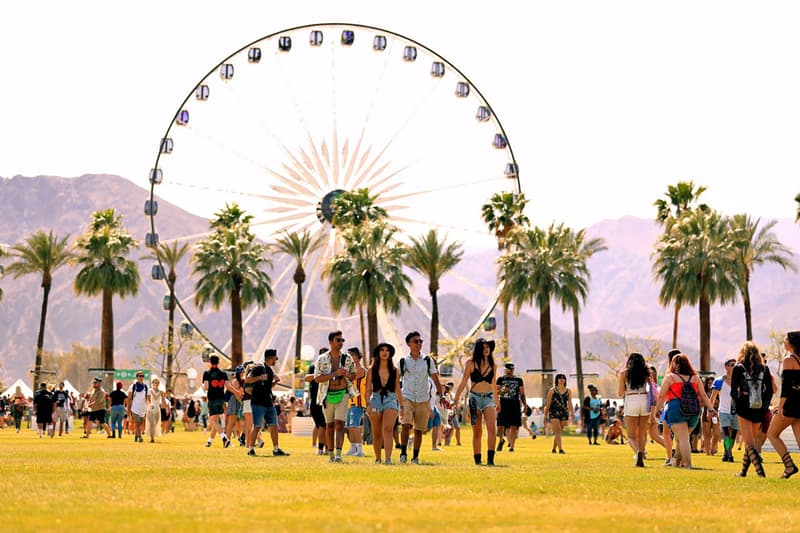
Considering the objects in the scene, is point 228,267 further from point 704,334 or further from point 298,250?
point 704,334

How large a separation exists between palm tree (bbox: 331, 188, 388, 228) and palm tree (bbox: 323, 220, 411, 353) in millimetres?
689

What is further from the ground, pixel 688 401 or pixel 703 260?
pixel 703 260

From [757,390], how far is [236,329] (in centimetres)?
5736

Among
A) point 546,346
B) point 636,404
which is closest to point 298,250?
point 546,346

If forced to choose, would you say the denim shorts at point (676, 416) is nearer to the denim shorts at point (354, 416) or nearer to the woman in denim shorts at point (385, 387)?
the woman in denim shorts at point (385, 387)

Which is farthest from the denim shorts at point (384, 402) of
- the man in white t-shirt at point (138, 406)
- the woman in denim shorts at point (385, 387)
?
the man in white t-shirt at point (138, 406)

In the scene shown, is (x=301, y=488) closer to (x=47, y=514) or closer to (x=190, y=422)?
(x=47, y=514)

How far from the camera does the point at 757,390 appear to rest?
62.6 feet

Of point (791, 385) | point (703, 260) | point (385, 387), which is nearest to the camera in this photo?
point (791, 385)

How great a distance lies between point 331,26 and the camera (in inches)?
2768

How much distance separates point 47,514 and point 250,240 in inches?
2717

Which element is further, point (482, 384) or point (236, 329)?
point (236, 329)

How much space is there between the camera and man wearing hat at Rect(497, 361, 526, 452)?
29.6 m

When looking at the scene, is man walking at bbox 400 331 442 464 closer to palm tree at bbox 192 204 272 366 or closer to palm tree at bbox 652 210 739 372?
palm tree at bbox 652 210 739 372
